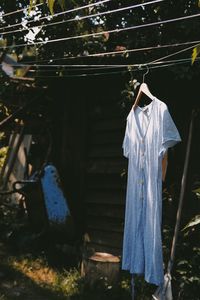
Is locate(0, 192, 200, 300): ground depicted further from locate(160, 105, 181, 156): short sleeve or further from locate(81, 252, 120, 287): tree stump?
locate(160, 105, 181, 156): short sleeve

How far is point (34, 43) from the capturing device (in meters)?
6.70

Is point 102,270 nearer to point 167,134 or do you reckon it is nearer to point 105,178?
point 105,178

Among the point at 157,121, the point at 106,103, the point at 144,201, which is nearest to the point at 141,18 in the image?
the point at 106,103

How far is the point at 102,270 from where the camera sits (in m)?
6.16

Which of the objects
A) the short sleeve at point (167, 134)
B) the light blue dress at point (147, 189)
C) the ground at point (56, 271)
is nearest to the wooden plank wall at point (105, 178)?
the ground at point (56, 271)

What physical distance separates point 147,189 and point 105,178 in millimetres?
3085

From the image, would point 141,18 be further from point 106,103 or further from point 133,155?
point 133,155

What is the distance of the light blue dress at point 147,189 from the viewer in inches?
163

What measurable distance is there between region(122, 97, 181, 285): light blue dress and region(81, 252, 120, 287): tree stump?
5.87 feet

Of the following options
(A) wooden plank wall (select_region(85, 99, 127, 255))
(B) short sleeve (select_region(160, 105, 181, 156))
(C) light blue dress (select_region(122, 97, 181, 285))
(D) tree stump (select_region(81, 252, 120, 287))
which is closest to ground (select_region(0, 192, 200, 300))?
(D) tree stump (select_region(81, 252, 120, 287))

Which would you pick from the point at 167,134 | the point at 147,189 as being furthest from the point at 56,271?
the point at 167,134

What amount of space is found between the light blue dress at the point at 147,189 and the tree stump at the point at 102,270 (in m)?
1.79

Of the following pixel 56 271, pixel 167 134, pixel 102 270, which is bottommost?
pixel 56 271

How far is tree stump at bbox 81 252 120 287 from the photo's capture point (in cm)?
610
